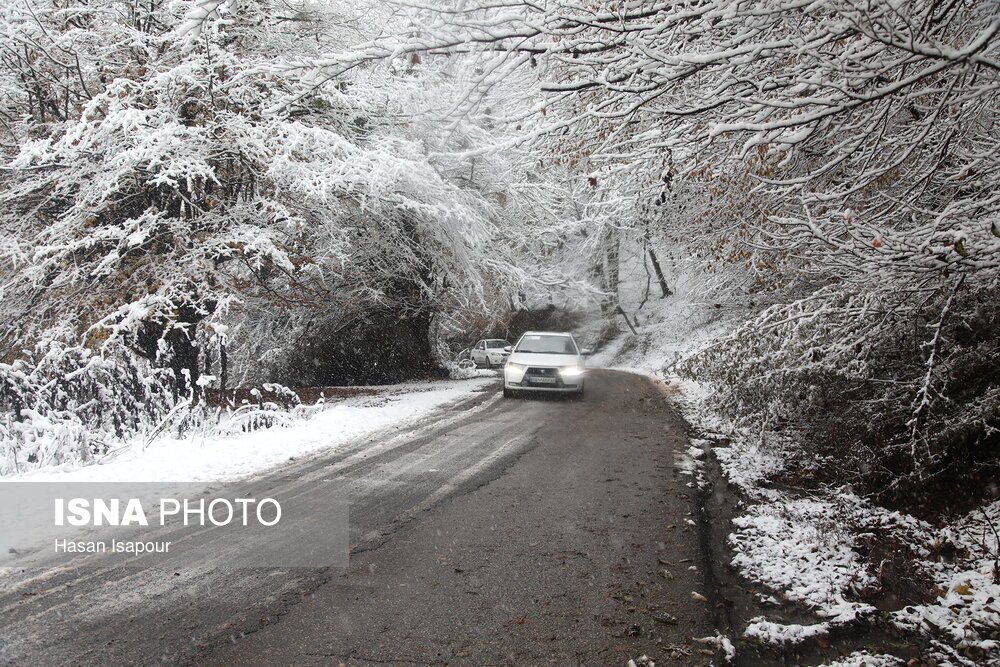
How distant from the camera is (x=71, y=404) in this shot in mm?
8914

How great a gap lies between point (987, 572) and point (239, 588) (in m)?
4.94

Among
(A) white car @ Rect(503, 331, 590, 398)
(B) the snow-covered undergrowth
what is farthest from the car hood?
(B) the snow-covered undergrowth

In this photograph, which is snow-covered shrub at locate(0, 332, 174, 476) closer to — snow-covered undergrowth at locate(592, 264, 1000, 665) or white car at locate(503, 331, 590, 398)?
Result: white car at locate(503, 331, 590, 398)

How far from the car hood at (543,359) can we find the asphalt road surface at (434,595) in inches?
329

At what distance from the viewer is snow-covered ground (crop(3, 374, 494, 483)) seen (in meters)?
6.74

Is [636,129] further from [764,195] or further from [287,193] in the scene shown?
[287,193]

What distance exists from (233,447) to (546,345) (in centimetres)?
948

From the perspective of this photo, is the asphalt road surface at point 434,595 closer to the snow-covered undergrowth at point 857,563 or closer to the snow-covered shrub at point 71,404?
the snow-covered undergrowth at point 857,563

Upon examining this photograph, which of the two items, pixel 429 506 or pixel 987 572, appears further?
pixel 429 506

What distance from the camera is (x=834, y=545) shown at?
15.6 feet

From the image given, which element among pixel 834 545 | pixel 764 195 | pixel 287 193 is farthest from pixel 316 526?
pixel 287 193

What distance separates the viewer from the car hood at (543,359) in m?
14.9

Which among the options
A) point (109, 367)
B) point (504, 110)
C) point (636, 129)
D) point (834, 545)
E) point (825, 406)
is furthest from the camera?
point (109, 367)

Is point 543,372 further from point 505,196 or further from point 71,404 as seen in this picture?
point 71,404
